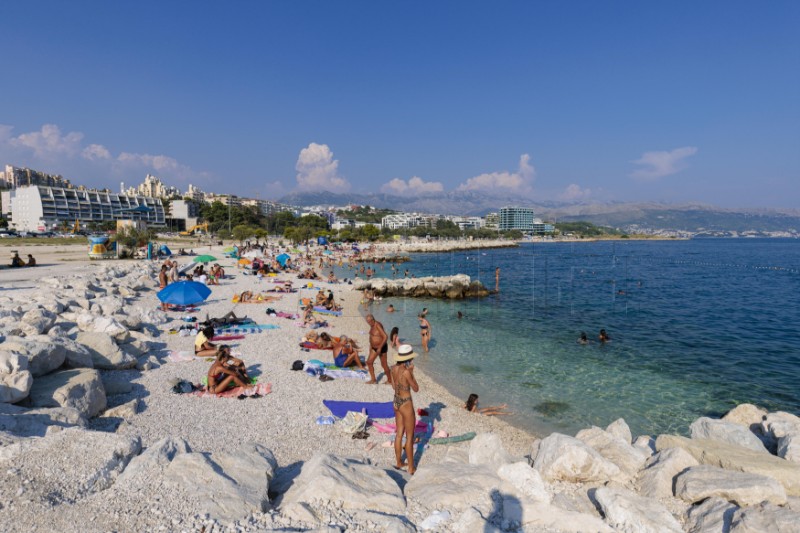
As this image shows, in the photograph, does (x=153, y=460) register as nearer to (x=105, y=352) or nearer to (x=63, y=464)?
(x=63, y=464)

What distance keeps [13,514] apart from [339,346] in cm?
807

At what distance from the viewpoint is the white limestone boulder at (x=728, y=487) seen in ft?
14.4

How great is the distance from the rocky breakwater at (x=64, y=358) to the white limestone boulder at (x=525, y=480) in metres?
5.16

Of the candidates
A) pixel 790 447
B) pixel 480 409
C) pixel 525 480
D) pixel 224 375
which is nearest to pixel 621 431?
pixel 790 447

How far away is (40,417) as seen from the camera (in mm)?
5105

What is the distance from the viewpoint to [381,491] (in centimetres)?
441

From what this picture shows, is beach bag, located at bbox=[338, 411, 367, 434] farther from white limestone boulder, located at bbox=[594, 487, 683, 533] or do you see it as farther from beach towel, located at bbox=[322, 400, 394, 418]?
white limestone boulder, located at bbox=[594, 487, 683, 533]

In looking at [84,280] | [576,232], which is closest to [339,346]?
[84,280]

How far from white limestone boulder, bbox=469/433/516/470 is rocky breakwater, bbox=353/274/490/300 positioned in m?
19.3

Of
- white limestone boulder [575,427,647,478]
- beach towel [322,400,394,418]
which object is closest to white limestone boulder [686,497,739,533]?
white limestone boulder [575,427,647,478]

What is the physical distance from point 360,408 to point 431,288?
18068 mm

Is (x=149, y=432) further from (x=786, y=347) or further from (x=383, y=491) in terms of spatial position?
(x=786, y=347)

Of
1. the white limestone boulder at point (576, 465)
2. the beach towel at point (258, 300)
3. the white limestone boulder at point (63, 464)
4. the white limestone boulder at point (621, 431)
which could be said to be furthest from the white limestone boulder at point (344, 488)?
the beach towel at point (258, 300)

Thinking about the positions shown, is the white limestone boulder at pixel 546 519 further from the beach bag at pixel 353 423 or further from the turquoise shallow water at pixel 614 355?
the turquoise shallow water at pixel 614 355
